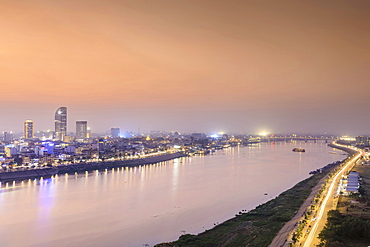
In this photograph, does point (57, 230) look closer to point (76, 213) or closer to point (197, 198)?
point (76, 213)

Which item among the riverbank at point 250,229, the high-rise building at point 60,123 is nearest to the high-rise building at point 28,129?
the high-rise building at point 60,123

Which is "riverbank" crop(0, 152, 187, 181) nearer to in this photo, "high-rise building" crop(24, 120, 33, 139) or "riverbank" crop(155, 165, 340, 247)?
"riverbank" crop(155, 165, 340, 247)

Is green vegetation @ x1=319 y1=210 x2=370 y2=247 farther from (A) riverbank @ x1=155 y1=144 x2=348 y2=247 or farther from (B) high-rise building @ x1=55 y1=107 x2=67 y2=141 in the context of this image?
(B) high-rise building @ x1=55 y1=107 x2=67 y2=141

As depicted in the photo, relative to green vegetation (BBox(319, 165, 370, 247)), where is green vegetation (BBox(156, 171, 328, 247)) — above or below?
below

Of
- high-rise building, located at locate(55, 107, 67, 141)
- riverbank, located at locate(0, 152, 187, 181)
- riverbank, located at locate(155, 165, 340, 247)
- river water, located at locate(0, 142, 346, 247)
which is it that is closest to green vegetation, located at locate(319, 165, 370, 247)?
riverbank, located at locate(155, 165, 340, 247)

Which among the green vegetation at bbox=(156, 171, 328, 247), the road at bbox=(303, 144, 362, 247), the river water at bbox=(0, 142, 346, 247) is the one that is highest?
the road at bbox=(303, 144, 362, 247)

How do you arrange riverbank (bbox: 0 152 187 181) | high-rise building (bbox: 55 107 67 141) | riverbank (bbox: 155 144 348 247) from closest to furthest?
riverbank (bbox: 155 144 348 247) → riverbank (bbox: 0 152 187 181) → high-rise building (bbox: 55 107 67 141)

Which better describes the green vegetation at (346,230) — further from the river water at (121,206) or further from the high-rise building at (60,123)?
the high-rise building at (60,123)

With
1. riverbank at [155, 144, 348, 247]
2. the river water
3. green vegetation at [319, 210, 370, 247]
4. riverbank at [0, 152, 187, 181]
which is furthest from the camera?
riverbank at [0, 152, 187, 181]

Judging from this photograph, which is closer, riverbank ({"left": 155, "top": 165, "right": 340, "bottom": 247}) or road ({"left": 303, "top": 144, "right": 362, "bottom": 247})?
road ({"left": 303, "top": 144, "right": 362, "bottom": 247})
